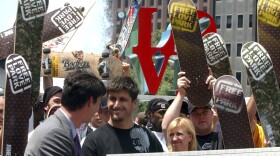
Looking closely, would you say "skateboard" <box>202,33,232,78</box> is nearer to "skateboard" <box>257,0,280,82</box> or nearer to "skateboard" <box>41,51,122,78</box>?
"skateboard" <box>257,0,280,82</box>

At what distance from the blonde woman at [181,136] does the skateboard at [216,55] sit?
51cm

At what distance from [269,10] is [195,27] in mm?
638

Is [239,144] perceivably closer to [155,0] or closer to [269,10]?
[269,10]

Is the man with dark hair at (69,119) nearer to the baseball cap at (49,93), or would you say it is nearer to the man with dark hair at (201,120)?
the man with dark hair at (201,120)

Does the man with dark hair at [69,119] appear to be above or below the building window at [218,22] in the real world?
above

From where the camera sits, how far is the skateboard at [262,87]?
5.47 meters

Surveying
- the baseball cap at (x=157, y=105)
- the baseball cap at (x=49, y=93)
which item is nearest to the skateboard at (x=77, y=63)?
the baseball cap at (x=157, y=105)

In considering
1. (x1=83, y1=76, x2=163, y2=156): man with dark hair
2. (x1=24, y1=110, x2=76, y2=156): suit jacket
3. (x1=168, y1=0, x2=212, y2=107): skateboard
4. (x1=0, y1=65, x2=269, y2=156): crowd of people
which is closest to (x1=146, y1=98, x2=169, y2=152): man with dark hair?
(x1=0, y1=65, x2=269, y2=156): crowd of people

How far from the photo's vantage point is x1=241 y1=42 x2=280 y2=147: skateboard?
17.9 feet

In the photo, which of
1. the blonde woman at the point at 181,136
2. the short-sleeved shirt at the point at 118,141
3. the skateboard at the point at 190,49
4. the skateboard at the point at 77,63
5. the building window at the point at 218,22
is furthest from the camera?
the building window at the point at 218,22

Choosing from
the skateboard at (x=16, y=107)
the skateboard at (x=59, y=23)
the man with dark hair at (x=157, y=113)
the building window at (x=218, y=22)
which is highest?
the skateboard at (x=59, y=23)

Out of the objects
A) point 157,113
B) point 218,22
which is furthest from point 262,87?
point 218,22

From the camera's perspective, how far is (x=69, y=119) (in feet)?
12.8

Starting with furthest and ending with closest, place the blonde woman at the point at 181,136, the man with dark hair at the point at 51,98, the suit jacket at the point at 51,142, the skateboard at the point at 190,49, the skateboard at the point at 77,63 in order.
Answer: the skateboard at the point at 77,63 → the man with dark hair at the point at 51,98 → the skateboard at the point at 190,49 → the blonde woman at the point at 181,136 → the suit jacket at the point at 51,142
